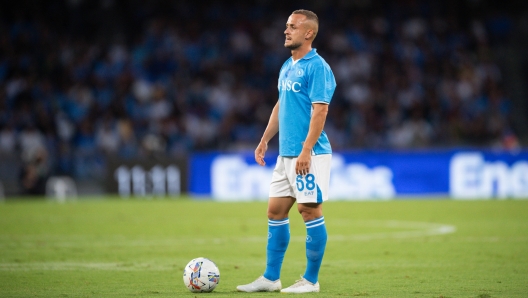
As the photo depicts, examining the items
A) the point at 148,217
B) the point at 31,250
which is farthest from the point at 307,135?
the point at 148,217

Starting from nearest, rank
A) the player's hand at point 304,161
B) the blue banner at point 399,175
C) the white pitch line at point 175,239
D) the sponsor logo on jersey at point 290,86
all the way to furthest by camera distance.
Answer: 1. the player's hand at point 304,161
2. the sponsor logo on jersey at point 290,86
3. the white pitch line at point 175,239
4. the blue banner at point 399,175

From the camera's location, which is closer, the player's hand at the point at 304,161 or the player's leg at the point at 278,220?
the player's hand at the point at 304,161

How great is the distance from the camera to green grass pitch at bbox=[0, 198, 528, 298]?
715cm

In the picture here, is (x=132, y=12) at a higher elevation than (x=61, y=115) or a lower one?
higher

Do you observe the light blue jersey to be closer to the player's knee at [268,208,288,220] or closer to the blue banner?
the player's knee at [268,208,288,220]

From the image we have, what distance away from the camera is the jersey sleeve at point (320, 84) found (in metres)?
6.85

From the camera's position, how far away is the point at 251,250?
411 inches

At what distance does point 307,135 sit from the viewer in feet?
22.7

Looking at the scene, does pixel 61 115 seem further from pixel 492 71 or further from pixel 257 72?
pixel 492 71

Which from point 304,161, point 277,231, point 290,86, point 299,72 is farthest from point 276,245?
point 299,72

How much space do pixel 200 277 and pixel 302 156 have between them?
4.48ft

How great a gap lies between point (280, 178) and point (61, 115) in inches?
739

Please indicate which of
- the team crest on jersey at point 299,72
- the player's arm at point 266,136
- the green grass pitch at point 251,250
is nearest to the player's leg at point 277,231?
the green grass pitch at point 251,250

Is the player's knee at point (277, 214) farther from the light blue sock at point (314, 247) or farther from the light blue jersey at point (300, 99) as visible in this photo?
the light blue jersey at point (300, 99)
